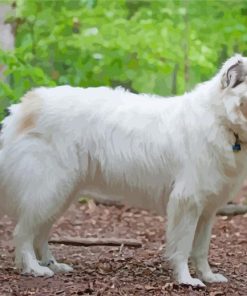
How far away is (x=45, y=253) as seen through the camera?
464 cm

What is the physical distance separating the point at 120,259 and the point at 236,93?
1661 mm

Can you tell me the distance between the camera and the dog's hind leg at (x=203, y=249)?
14.4 ft

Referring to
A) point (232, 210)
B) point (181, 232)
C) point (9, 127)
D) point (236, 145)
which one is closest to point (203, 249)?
point (181, 232)

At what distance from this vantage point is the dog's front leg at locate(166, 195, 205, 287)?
4172 millimetres

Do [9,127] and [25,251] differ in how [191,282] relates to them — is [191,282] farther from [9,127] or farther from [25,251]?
[9,127]

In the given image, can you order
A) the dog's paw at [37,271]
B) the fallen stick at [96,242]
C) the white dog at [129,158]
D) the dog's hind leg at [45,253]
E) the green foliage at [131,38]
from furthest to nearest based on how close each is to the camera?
the green foliage at [131,38] < the fallen stick at [96,242] < the dog's hind leg at [45,253] < the dog's paw at [37,271] < the white dog at [129,158]

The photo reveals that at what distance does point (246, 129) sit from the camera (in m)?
4.08

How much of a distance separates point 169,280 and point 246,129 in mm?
1079

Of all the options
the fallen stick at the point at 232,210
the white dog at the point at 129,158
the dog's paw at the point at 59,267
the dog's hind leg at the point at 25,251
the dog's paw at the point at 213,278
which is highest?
the white dog at the point at 129,158

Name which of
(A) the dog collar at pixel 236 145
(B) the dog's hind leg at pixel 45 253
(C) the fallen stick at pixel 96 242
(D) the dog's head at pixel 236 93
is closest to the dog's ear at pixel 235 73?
(D) the dog's head at pixel 236 93

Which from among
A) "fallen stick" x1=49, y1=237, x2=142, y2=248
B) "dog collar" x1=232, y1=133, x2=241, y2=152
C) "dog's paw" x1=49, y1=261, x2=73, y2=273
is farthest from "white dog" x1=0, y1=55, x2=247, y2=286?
"fallen stick" x1=49, y1=237, x2=142, y2=248

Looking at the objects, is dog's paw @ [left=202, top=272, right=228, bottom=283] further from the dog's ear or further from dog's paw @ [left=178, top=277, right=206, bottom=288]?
the dog's ear

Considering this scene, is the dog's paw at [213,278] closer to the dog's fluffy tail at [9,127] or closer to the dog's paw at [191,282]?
the dog's paw at [191,282]

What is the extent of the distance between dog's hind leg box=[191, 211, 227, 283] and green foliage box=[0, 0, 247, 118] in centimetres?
332
